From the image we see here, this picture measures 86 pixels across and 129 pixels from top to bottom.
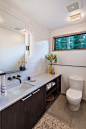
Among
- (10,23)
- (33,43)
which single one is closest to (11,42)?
(10,23)

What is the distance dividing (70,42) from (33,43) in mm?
1409

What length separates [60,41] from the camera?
298 cm

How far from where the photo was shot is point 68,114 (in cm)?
187

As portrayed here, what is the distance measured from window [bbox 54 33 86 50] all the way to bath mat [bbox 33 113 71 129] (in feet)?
7.33

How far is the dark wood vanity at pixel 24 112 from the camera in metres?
0.98

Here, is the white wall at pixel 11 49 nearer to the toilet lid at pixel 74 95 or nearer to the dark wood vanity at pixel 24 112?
the dark wood vanity at pixel 24 112

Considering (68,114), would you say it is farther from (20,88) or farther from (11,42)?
(11,42)

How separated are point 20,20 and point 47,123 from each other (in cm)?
239

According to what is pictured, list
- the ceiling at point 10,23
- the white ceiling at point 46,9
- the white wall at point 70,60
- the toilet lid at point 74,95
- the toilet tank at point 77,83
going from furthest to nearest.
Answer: the white wall at point 70,60
the toilet tank at point 77,83
the toilet lid at point 74,95
the white ceiling at point 46,9
the ceiling at point 10,23

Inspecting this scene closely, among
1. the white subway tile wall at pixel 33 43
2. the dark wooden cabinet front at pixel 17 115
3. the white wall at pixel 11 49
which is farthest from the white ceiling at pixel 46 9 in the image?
the dark wooden cabinet front at pixel 17 115

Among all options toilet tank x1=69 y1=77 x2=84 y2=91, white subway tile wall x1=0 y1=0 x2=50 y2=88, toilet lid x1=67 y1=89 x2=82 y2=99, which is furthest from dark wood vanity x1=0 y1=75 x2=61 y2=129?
toilet tank x1=69 y1=77 x2=84 y2=91

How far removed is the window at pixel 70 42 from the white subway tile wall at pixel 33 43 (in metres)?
0.42

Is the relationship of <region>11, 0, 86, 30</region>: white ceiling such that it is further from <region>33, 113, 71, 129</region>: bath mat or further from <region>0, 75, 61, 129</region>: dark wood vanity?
<region>33, 113, 71, 129</region>: bath mat

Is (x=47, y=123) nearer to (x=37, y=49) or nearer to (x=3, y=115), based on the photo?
(x=3, y=115)
